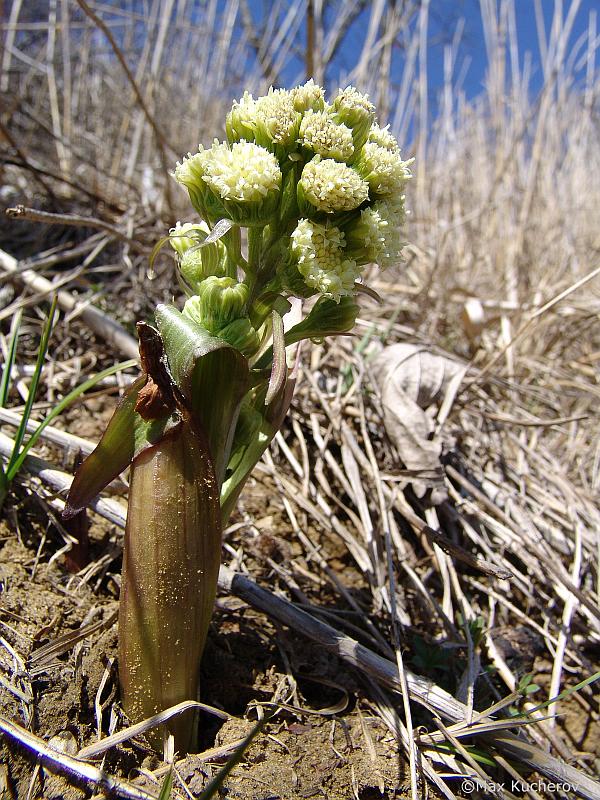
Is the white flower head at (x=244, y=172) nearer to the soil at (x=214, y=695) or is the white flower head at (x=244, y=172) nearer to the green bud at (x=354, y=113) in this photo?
the green bud at (x=354, y=113)

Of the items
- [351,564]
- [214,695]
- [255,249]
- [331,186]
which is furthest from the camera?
[351,564]

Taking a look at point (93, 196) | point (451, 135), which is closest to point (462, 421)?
point (93, 196)

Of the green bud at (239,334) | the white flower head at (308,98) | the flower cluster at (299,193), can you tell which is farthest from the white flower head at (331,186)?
the green bud at (239,334)

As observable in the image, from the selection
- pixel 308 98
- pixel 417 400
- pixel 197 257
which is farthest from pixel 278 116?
pixel 417 400

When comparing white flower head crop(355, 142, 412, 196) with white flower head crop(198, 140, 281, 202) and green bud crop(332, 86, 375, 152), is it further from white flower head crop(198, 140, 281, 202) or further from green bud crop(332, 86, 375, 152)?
white flower head crop(198, 140, 281, 202)

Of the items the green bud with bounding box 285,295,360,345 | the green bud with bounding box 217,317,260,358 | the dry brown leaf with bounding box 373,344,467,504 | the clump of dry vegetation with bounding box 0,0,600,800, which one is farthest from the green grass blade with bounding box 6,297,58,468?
the dry brown leaf with bounding box 373,344,467,504

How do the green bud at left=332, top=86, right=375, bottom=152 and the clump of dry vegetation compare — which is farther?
the clump of dry vegetation

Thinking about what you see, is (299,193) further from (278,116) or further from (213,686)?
(213,686)

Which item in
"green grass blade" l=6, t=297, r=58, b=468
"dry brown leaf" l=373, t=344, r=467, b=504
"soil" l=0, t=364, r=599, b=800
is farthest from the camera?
"dry brown leaf" l=373, t=344, r=467, b=504
